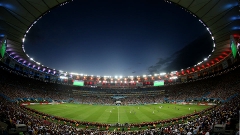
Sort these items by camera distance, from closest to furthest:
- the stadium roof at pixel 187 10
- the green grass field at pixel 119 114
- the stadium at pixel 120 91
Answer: the stadium at pixel 120 91 → the stadium roof at pixel 187 10 → the green grass field at pixel 119 114

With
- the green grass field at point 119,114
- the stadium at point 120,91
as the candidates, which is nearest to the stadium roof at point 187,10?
the stadium at point 120,91

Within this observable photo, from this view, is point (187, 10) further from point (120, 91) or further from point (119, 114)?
point (120, 91)

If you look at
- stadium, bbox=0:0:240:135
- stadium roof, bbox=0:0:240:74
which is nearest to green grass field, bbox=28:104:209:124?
stadium, bbox=0:0:240:135

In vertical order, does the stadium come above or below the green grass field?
above

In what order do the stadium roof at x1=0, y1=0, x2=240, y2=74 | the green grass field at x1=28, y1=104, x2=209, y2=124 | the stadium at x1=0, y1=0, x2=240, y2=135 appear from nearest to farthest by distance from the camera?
the stadium at x1=0, y1=0, x2=240, y2=135 < the stadium roof at x1=0, y1=0, x2=240, y2=74 < the green grass field at x1=28, y1=104, x2=209, y2=124

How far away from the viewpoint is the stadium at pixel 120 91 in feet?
70.4

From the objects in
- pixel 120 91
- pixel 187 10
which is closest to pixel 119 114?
pixel 187 10

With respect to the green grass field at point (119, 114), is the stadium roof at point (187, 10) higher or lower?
higher

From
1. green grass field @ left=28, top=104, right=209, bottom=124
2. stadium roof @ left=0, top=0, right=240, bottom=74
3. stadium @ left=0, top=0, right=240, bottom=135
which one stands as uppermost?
stadium roof @ left=0, top=0, right=240, bottom=74

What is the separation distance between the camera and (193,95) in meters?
64.0

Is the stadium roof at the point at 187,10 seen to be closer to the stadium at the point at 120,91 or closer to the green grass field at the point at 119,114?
the stadium at the point at 120,91

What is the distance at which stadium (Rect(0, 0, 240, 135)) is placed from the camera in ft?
70.4

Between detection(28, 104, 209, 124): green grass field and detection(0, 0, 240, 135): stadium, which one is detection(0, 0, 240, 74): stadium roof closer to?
detection(0, 0, 240, 135): stadium

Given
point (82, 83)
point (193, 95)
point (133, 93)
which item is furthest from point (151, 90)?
point (82, 83)
